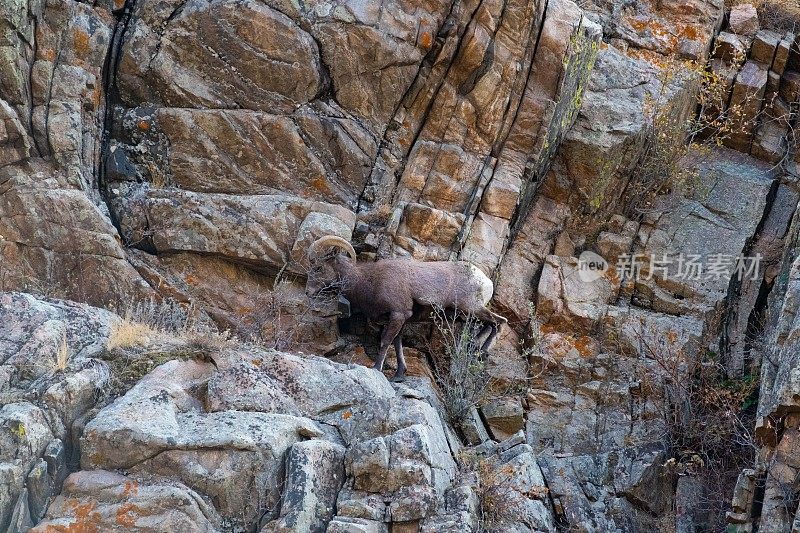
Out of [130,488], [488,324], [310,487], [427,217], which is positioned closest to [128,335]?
[130,488]

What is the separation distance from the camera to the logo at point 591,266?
45.8 feet

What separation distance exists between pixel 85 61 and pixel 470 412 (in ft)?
22.6

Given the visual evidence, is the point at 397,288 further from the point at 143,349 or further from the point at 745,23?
the point at 745,23

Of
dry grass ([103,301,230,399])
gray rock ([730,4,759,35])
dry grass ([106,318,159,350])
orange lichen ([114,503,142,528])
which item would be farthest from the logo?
orange lichen ([114,503,142,528])

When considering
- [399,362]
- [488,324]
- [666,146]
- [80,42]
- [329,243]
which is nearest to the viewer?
[399,362]

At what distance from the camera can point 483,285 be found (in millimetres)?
12742

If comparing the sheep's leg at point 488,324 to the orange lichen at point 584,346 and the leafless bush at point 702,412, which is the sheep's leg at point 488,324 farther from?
the leafless bush at point 702,412

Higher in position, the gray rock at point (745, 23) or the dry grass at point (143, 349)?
the gray rock at point (745, 23)

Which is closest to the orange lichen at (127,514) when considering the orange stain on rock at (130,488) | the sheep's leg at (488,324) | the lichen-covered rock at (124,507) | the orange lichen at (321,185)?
the lichen-covered rock at (124,507)

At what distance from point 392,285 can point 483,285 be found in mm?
1379

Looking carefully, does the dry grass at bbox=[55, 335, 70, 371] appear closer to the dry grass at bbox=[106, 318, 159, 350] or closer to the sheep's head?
the dry grass at bbox=[106, 318, 159, 350]

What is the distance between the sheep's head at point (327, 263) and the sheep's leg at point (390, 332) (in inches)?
34.9

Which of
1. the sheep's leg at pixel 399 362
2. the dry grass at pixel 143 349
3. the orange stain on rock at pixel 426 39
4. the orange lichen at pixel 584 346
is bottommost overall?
the sheep's leg at pixel 399 362

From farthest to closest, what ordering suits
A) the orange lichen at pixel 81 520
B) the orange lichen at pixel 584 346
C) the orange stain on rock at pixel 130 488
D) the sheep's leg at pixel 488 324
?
the orange lichen at pixel 584 346 < the sheep's leg at pixel 488 324 < the orange stain on rock at pixel 130 488 < the orange lichen at pixel 81 520
